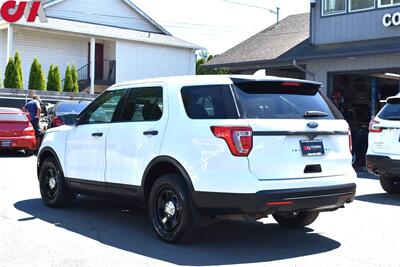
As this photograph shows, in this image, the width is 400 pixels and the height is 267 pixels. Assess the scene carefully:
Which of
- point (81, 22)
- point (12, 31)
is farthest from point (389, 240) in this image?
point (81, 22)

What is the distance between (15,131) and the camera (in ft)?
53.8

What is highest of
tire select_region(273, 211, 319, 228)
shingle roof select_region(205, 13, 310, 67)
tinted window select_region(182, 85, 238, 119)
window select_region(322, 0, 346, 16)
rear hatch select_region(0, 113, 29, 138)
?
window select_region(322, 0, 346, 16)

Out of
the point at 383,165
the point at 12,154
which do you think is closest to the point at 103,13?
the point at 12,154

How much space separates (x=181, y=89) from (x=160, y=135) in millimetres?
567

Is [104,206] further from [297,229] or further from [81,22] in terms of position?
[81,22]

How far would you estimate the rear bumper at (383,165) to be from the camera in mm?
9742

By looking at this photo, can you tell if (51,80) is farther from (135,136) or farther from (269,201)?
(269,201)

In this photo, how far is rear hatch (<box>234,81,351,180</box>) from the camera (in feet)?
19.6

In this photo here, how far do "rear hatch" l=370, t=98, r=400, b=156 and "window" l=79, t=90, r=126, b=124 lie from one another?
4.88m

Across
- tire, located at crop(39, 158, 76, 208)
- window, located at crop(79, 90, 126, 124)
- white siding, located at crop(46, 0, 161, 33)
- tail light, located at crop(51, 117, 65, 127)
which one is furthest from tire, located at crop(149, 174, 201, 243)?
white siding, located at crop(46, 0, 161, 33)

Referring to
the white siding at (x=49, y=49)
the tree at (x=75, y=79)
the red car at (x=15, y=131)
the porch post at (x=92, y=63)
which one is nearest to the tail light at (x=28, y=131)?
the red car at (x=15, y=131)

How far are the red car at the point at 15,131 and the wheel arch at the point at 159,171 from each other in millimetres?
10431

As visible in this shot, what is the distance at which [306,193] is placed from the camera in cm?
609

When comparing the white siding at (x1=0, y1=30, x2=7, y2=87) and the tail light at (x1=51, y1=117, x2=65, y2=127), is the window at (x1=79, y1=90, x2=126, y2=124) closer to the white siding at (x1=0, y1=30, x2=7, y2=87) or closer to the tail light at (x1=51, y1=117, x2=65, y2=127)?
the tail light at (x1=51, y1=117, x2=65, y2=127)
